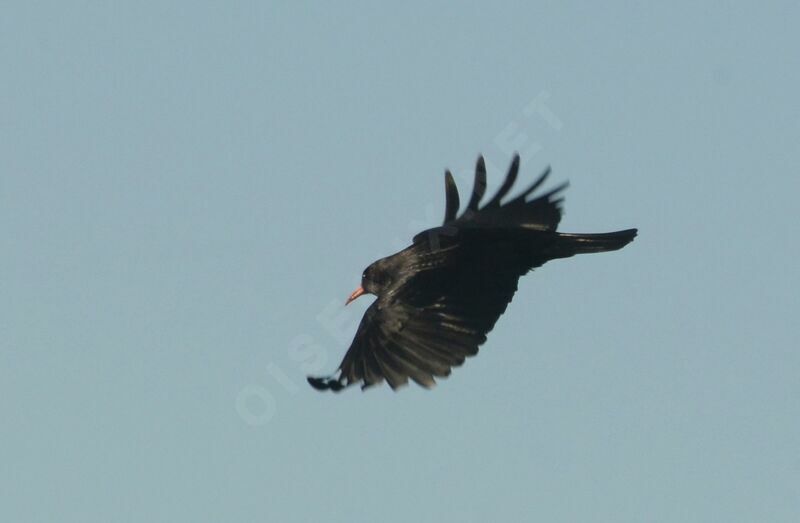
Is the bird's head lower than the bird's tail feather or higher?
lower

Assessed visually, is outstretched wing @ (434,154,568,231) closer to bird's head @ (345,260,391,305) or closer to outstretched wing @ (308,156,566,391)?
outstretched wing @ (308,156,566,391)

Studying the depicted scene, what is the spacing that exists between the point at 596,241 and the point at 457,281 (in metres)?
1.44

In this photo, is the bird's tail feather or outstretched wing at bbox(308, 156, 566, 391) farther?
the bird's tail feather

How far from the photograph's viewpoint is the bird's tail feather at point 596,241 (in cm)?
3020

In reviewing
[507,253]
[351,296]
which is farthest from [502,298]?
[351,296]

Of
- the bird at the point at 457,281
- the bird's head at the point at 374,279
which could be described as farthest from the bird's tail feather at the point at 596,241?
the bird's head at the point at 374,279

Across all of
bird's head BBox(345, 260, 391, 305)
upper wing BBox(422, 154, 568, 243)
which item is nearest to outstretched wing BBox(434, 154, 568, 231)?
upper wing BBox(422, 154, 568, 243)

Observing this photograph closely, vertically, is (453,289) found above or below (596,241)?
below

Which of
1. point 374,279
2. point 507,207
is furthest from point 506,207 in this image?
point 374,279

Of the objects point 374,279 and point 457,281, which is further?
point 374,279

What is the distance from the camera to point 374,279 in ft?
104

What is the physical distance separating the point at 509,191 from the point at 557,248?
3.19 feet

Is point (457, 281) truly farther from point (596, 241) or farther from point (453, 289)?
point (596, 241)

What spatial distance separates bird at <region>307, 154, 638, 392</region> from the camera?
29.7 meters
